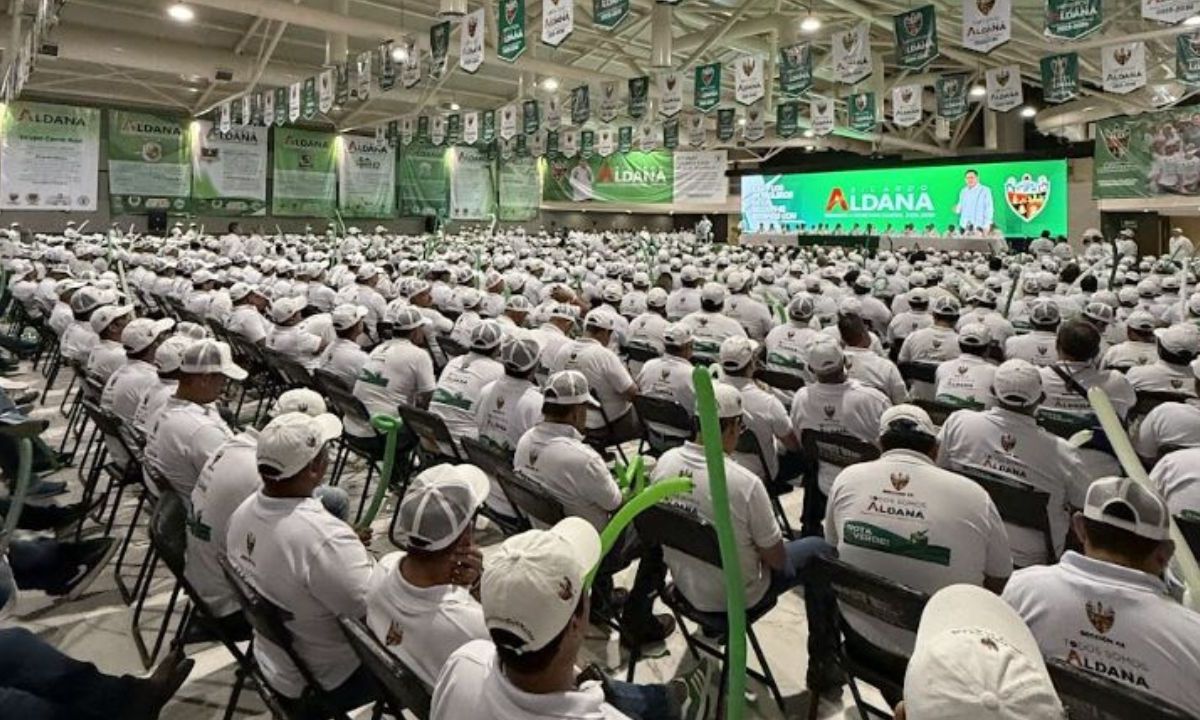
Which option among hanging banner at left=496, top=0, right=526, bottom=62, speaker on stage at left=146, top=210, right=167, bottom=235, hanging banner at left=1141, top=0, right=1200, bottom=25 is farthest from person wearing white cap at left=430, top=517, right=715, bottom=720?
speaker on stage at left=146, top=210, right=167, bottom=235

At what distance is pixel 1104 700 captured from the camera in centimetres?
190

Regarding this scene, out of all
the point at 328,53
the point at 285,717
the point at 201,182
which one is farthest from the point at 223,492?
the point at 201,182

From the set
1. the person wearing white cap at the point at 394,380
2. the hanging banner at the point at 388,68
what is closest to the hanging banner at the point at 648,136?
the hanging banner at the point at 388,68

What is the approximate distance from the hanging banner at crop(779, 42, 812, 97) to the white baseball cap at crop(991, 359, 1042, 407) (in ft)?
37.1

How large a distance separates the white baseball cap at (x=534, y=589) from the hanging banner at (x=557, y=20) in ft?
31.7

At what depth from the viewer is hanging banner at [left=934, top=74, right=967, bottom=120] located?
16.2 metres

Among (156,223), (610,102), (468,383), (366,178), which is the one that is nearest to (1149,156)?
(610,102)

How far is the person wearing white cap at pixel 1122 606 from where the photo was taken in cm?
214

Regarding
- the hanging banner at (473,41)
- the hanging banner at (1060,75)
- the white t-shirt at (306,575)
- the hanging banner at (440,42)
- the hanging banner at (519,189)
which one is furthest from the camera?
the hanging banner at (519,189)

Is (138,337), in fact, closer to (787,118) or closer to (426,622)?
(426,622)

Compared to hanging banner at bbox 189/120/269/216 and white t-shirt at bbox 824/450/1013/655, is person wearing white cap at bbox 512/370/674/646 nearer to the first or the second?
white t-shirt at bbox 824/450/1013/655

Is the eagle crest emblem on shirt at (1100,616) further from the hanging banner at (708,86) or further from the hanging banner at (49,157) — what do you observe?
the hanging banner at (49,157)

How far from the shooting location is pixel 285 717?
2811mm

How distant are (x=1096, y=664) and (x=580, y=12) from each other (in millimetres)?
18272
